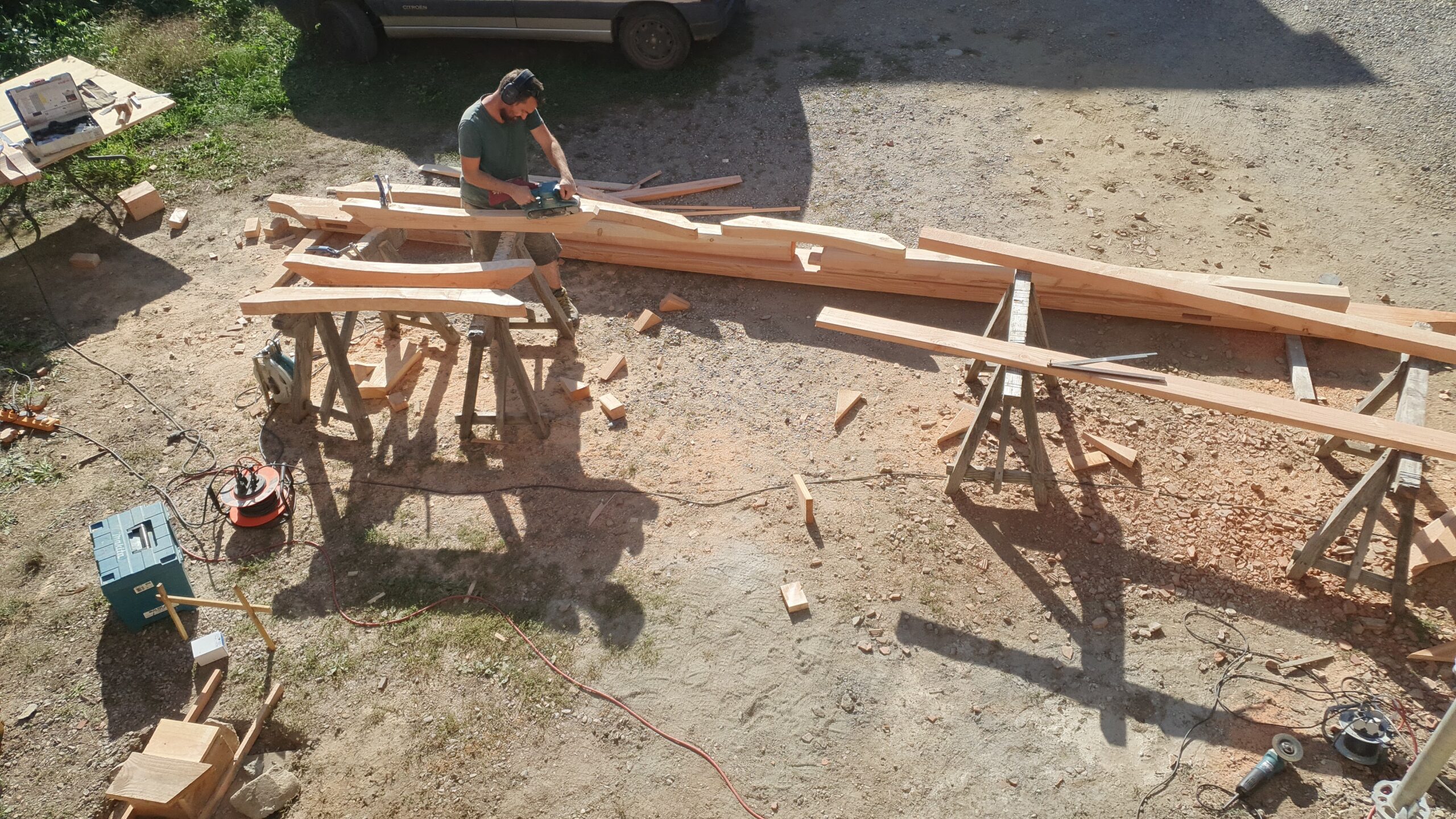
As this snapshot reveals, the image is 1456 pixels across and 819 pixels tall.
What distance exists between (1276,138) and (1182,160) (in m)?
1.16

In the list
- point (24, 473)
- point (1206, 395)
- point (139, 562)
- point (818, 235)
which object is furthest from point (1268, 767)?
point (24, 473)

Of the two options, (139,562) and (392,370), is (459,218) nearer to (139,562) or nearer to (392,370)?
(392,370)

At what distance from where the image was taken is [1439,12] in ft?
34.9

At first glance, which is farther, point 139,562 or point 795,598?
point 795,598

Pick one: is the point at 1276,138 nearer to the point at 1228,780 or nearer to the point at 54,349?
the point at 1228,780

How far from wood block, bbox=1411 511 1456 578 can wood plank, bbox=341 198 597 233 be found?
597cm

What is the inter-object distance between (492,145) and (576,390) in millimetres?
1909

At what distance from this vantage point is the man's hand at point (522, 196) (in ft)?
20.6

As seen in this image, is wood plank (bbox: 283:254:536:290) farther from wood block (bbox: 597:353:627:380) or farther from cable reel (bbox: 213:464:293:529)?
cable reel (bbox: 213:464:293:529)

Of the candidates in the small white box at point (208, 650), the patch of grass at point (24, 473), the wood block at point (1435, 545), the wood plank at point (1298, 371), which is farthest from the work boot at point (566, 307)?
the wood block at point (1435, 545)

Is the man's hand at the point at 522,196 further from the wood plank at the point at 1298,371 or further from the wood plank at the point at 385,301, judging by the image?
the wood plank at the point at 1298,371

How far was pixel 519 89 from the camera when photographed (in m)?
5.82

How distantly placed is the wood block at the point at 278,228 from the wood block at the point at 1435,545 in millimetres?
9669

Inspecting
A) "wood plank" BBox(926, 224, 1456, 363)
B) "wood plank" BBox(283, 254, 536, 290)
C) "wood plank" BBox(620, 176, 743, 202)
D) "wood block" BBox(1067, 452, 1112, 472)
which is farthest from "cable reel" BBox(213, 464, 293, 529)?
"wood block" BBox(1067, 452, 1112, 472)
